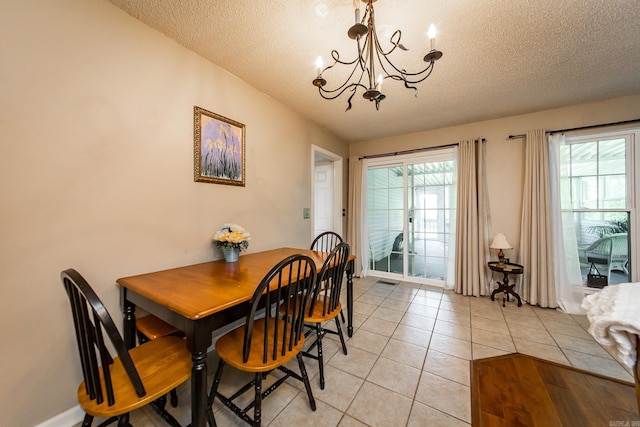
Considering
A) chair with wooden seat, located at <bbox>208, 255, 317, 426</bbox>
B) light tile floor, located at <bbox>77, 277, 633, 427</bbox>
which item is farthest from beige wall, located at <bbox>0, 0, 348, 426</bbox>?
chair with wooden seat, located at <bbox>208, 255, 317, 426</bbox>

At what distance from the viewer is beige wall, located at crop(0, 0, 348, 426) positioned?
1.12 meters

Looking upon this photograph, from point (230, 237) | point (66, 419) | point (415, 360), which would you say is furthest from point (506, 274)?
point (66, 419)

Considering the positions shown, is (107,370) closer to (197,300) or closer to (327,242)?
(197,300)

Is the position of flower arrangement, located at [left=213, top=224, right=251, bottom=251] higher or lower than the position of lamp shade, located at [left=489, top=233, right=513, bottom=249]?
higher

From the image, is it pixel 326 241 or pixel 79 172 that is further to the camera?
pixel 326 241

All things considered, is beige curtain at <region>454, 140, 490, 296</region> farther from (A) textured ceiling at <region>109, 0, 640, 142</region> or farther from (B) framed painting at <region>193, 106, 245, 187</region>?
(B) framed painting at <region>193, 106, 245, 187</region>

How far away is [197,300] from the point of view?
1.11 metres

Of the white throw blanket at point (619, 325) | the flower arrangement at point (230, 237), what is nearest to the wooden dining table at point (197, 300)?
the flower arrangement at point (230, 237)

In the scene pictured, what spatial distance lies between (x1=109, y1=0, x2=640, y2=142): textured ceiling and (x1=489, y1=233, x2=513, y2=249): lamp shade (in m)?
1.61

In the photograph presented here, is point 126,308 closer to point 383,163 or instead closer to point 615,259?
point 383,163

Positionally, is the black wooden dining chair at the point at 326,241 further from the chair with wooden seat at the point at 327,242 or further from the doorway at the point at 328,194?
the doorway at the point at 328,194

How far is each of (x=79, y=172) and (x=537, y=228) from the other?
432 centimetres

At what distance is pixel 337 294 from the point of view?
1.78 m

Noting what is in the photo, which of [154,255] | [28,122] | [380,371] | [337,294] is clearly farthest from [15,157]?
[380,371]
